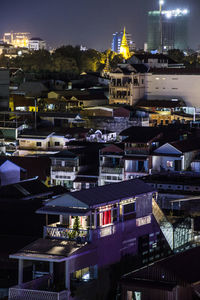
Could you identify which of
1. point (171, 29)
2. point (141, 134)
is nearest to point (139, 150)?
point (141, 134)

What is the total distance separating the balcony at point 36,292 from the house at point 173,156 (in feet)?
22.5

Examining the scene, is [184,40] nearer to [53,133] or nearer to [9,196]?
[53,133]

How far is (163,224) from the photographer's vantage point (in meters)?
7.56

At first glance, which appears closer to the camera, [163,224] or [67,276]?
[67,276]

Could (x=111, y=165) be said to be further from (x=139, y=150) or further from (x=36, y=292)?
(x=36, y=292)

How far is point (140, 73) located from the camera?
87.2ft

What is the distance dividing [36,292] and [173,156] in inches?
282

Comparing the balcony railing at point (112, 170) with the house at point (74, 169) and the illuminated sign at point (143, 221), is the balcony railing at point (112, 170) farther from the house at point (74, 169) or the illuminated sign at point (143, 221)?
the illuminated sign at point (143, 221)

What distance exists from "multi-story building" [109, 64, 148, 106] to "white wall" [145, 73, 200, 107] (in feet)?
0.95

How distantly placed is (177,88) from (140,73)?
1.39 metres

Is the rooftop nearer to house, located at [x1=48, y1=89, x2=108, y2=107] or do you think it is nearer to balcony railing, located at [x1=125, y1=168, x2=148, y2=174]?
balcony railing, located at [x1=125, y1=168, x2=148, y2=174]

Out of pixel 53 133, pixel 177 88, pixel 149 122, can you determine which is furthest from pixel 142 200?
pixel 177 88

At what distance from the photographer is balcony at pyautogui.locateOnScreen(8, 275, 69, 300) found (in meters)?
6.03

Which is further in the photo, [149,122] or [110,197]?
[149,122]
